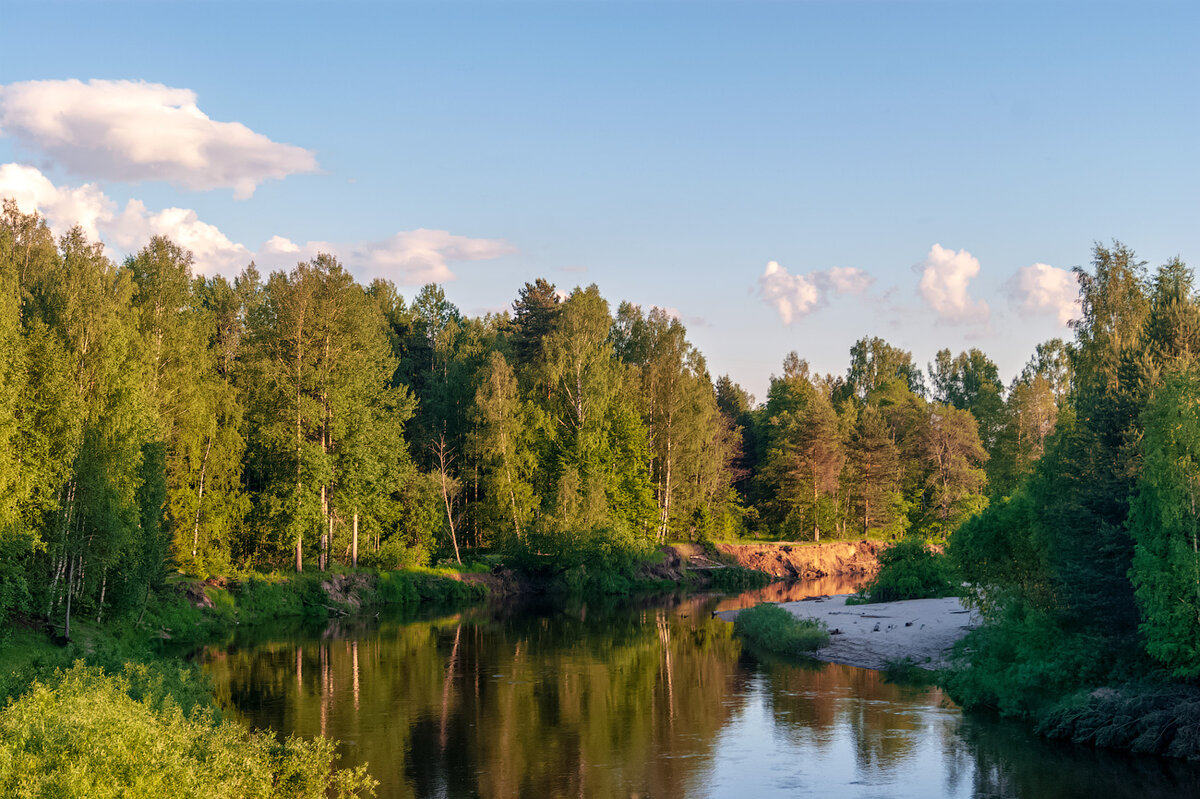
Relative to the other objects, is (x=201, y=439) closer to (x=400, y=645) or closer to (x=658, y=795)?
(x=400, y=645)

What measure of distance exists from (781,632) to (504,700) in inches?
640

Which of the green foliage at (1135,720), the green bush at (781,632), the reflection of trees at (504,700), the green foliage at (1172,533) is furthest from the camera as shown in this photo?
the green bush at (781,632)

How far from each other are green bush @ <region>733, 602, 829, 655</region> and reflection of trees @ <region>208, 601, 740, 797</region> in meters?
1.41

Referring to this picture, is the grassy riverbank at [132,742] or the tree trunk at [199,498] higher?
the tree trunk at [199,498]

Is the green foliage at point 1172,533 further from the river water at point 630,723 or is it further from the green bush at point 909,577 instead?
the green bush at point 909,577

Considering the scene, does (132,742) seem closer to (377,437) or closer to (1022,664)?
(1022,664)

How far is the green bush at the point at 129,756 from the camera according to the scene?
1283cm

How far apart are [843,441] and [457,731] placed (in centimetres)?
7394

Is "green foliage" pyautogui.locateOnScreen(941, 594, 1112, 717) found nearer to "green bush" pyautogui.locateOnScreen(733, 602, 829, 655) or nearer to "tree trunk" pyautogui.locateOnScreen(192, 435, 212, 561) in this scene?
"green bush" pyautogui.locateOnScreen(733, 602, 829, 655)

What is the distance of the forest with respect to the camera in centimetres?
2653

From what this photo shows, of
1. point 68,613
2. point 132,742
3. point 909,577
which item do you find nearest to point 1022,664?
point 132,742

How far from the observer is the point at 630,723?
96.3 feet

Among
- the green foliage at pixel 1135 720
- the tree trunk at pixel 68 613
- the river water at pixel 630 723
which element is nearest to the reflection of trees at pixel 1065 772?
the river water at pixel 630 723

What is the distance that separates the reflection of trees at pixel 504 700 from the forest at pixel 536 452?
29.1ft
